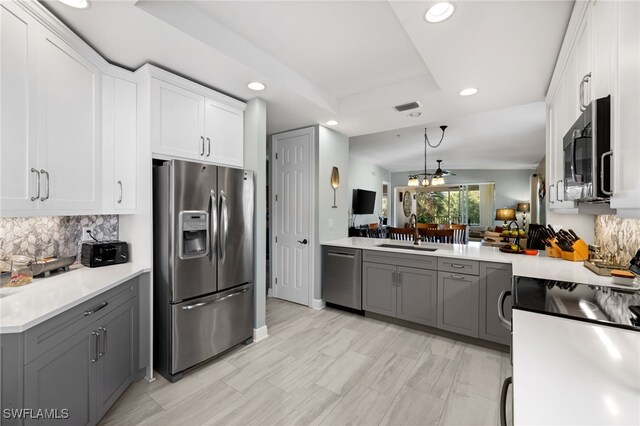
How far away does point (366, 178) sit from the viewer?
7812 millimetres

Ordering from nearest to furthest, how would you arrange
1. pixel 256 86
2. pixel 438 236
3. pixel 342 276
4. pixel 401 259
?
1. pixel 256 86
2. pixel 401 259
3. pixel 342 276
4. pixel 438 236

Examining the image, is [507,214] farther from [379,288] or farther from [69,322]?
A: [69,322]

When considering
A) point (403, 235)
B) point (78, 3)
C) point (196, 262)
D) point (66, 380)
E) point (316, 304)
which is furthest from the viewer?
point (403, 235)

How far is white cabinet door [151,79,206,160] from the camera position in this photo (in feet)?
7.22

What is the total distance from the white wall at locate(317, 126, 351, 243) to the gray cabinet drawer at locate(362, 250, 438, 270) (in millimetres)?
695

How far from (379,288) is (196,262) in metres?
2.05

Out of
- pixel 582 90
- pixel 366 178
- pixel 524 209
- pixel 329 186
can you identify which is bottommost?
pixel 524 209

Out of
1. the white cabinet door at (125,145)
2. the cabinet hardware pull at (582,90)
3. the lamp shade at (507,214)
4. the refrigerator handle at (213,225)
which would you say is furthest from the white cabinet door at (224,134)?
the lamp shade at (507,214)

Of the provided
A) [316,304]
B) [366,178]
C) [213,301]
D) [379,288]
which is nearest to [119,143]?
[213,301]

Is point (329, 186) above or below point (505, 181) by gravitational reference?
below

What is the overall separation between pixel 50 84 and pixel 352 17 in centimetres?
193

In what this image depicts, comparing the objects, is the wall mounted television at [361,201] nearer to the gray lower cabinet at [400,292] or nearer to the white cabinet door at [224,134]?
the gray lower cabinet at [400,292]

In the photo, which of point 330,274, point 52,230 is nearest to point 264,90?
point 52,230

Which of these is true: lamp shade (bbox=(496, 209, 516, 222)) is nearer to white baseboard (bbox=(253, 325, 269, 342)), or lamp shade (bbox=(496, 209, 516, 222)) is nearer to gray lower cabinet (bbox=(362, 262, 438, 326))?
gray lower cabinet (bbox=(362, 262, 438, 326))
